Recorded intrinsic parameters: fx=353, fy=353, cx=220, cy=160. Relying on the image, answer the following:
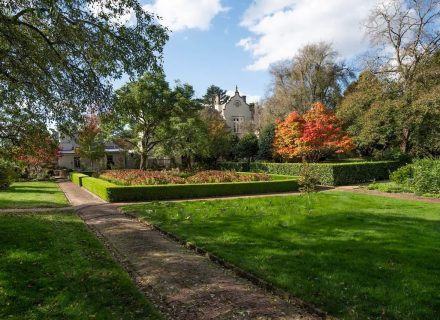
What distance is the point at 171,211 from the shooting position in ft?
42.8

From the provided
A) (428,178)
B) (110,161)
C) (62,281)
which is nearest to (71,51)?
(62,281)

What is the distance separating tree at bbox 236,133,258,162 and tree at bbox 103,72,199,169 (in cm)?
1010

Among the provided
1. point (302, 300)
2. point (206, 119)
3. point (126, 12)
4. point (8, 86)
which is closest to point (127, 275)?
point (302, 300)

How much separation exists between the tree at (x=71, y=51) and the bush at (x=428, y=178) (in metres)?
13.6

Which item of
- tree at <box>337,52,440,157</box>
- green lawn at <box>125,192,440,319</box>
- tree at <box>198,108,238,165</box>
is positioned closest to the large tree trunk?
tree at <box>337,52,440,157</box>

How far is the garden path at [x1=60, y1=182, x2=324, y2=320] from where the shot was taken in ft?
15.6

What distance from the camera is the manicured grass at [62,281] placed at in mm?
4629

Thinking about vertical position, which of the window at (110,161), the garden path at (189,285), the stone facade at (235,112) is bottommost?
the garden path at (189,285)

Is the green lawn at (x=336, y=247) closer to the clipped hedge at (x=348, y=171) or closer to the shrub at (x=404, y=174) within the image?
the shrub at (x=404, y=174)

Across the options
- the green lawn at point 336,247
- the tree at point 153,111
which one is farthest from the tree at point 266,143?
the green lawn at point 336,247

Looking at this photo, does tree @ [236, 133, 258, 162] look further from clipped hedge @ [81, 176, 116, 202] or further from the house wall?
clipped hedge @ [81, 176, 116, 202]

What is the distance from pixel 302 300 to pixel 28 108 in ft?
30.4

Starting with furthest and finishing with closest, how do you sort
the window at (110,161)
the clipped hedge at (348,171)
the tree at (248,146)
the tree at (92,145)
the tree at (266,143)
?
the window at (110,161), the tree at (248,146), the tree at (266,143), the tree at (92,145), the clipped hedge at (348,171)

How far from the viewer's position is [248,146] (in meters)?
40.3
